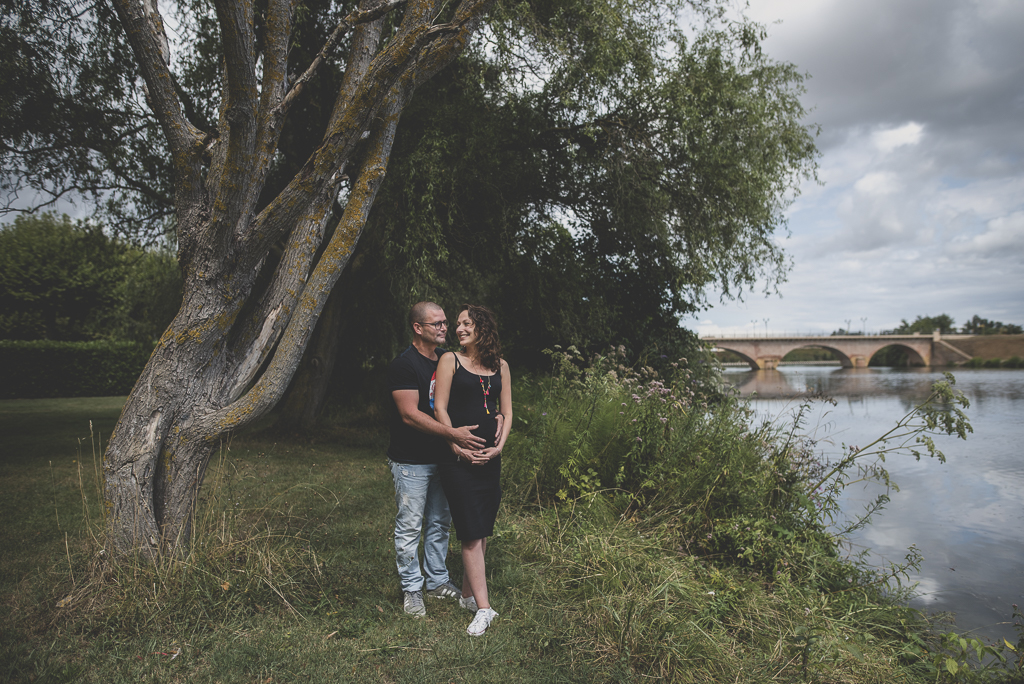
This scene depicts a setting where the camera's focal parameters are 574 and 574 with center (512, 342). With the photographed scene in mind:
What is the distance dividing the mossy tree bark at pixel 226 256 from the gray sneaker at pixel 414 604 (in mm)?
1510

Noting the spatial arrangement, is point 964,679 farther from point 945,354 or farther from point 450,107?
point 945,354

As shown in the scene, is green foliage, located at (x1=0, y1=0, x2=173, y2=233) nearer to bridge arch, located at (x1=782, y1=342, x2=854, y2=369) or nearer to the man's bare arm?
the man's bare arm

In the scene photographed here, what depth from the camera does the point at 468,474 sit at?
3266mm

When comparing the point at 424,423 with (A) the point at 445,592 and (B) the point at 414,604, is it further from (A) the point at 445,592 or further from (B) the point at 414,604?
(A) the point at 445,592

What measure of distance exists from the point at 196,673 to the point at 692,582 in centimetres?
317

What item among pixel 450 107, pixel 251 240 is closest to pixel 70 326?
pixel 450 107

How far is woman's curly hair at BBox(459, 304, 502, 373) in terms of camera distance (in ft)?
10.8

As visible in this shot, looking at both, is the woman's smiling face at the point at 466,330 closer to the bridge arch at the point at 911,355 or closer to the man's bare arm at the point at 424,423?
the man's bare arm at the point at 424,423

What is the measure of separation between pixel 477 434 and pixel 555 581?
1347 mm

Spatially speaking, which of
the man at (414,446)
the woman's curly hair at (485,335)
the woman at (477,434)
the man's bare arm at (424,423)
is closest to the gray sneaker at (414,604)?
the man at (414,446)

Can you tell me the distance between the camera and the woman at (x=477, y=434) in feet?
10.6

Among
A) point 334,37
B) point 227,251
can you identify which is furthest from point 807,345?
point 227,251

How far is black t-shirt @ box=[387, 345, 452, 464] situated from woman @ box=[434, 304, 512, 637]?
0.20 m

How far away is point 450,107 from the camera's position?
823 centimetres
